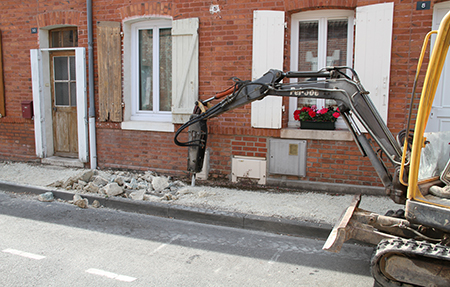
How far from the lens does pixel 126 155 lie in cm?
738

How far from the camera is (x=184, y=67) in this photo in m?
6.62

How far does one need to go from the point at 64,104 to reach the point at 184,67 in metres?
3.39

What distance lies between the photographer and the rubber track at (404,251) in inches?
94.8

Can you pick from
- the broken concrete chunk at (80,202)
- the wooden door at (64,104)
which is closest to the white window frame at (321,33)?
the broken concrete chunk at (80,202)

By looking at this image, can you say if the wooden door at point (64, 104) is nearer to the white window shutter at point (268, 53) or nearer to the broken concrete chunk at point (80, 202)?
the broken concrete chunk at point (80, 202)

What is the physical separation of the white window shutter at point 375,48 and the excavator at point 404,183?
7.34 ft

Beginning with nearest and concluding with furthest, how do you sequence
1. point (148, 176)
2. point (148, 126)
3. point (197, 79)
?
point (197, 79) → point (148, 176) → point (148, 126)

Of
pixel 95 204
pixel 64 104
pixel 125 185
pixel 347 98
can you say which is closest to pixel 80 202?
pixel 95 204

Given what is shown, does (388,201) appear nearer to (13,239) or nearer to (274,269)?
(274,269)

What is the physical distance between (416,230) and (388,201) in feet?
8.65

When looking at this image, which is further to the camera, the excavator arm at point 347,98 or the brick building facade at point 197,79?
the brick building facade at point 197,79

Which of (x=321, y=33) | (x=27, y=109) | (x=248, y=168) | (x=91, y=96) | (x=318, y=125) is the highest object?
(x=321, y=33)

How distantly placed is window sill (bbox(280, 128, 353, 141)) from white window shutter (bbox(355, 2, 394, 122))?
68 cm

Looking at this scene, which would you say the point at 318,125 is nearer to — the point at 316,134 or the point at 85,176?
the point at 316,134
